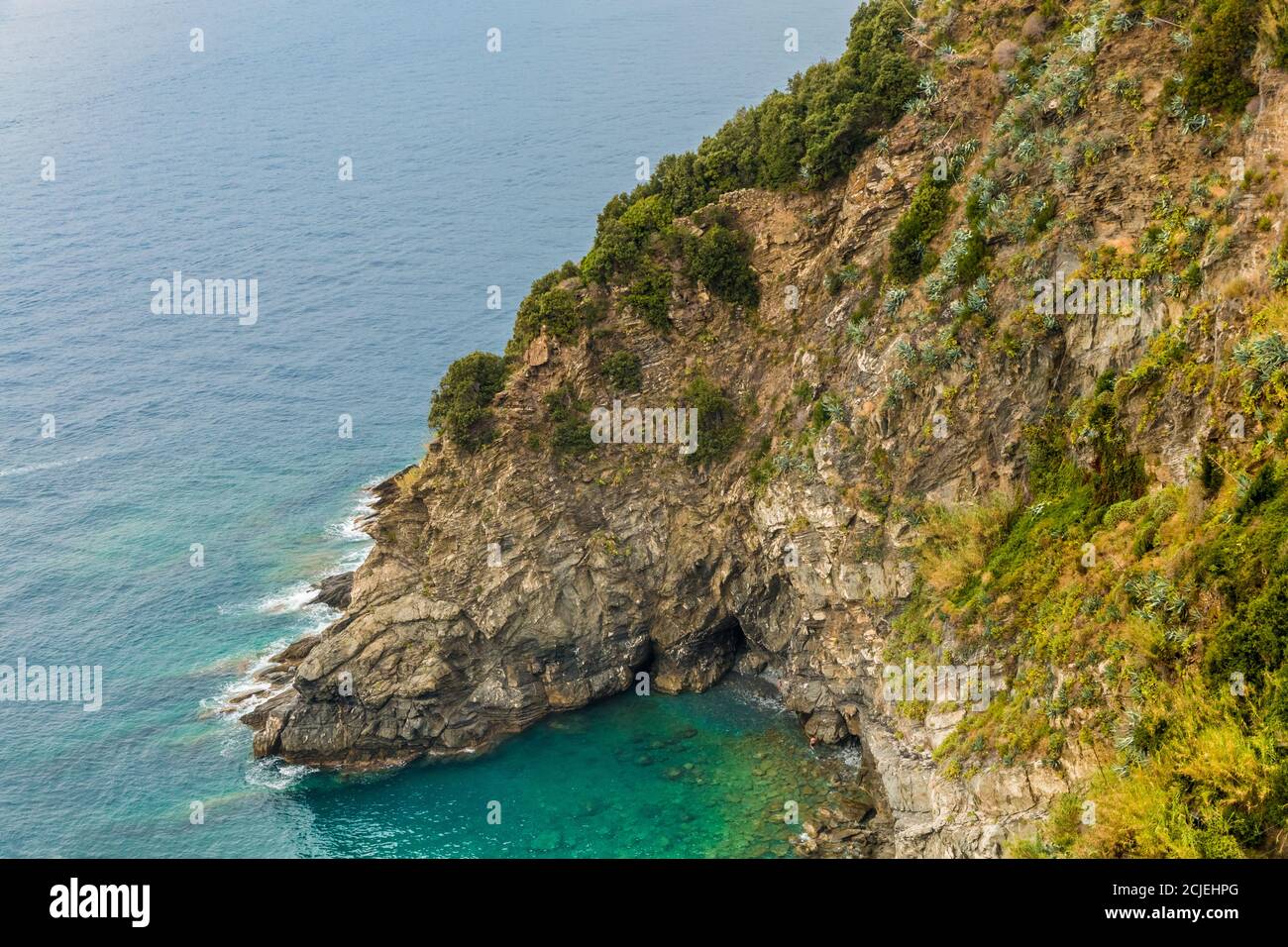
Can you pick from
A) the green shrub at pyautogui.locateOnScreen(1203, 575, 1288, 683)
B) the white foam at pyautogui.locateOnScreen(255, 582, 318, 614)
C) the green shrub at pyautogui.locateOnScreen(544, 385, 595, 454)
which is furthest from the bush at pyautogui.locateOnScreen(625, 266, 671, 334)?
the green shrub at pyautogui.locateOnScreen(1203, 575, 1288, 683)

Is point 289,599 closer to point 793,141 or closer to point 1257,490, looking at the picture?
point 793,141

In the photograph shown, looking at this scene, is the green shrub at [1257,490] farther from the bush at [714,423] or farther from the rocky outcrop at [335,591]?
the rocky outcrop at [335,591]

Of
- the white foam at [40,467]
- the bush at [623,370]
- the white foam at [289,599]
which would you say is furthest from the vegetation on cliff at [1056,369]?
the white foam at [40,467]

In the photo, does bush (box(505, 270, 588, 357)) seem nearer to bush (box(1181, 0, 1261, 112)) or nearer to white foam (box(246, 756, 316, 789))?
white foam (box(246, 756, 316, 789))

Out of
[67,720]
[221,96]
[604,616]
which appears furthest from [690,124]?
[67,720]

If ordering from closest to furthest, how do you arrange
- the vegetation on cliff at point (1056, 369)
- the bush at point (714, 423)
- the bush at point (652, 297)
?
the vegetation on cliff at point (1056, 369) < the bush at point (652, 297) < the bush at point (714, 423)
